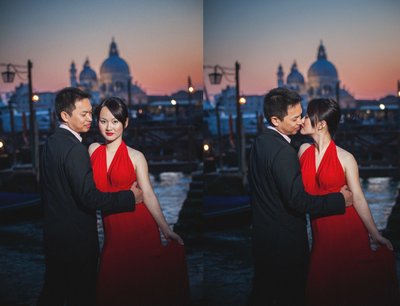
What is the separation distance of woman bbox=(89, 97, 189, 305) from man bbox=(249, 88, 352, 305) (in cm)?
55

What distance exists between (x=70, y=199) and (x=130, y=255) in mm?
530

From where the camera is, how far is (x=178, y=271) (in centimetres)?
302

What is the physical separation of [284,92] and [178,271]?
4.05 ft

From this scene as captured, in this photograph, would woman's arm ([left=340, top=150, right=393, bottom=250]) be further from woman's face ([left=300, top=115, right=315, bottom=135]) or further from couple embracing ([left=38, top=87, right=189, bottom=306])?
couple embracing ([left=38, top=87, right=189, bottom=306])

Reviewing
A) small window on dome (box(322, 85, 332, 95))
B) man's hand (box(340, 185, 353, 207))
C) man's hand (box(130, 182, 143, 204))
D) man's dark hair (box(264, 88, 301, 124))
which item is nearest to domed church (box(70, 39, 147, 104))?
man's hand (box(130, 182, 143, 204))

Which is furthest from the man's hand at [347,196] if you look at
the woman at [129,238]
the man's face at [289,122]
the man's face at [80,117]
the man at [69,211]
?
the man's face at [80,117]

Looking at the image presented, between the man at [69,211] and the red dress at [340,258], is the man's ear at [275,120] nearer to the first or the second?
A: the red dress at [340,258]

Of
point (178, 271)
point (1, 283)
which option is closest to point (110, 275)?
point (178, 271)

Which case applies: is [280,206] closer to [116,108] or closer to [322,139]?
Answer: [322,139]

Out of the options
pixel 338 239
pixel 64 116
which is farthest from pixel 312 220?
pixel 64 116

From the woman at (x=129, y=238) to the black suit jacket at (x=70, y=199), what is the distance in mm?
167

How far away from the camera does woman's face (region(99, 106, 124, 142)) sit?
2.70 meters

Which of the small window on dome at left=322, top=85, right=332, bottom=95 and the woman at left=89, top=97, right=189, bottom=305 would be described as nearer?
the woman at left=89, top=97, right=189, bottom=305

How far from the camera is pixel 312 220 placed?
274 cm
